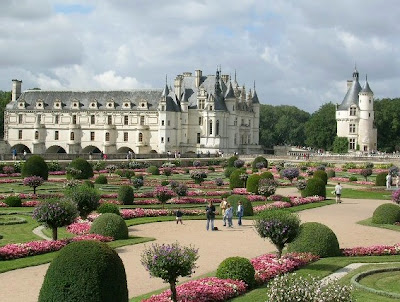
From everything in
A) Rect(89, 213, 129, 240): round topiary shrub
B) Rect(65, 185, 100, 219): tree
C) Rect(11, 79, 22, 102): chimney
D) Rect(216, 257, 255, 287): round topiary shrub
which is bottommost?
Rect(216, 257, 255, 287): round topiary shrub

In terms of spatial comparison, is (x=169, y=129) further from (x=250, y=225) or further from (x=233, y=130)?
(x=250, y=225)

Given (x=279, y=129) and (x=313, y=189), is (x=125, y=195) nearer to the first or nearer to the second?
(x=313, y=189)

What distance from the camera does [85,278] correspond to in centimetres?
947

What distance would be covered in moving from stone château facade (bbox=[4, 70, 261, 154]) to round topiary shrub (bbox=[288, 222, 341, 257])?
61.0 meters

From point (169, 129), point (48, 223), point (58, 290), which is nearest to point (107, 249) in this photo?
point (58, 290)

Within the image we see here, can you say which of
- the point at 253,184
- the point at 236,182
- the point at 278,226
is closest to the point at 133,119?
the point at 236,182

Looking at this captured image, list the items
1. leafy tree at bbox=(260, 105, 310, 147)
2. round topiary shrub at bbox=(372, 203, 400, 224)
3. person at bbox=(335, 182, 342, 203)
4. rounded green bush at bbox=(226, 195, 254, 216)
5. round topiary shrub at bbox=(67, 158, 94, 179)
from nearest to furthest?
round topiary shrub at bbox=(372, 203, 400, 224), rounded green bush at bbox=(226, 195, 254, 216), person at bbox=(335, 182, 342, 203), round topiary shrub at bbox=(67, 158, 94, 179), leafy tree at bbox=(260, 105, 310, 147)

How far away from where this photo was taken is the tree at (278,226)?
621 inches

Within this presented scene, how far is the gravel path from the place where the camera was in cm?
1399

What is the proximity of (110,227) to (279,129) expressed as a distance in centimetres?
9939

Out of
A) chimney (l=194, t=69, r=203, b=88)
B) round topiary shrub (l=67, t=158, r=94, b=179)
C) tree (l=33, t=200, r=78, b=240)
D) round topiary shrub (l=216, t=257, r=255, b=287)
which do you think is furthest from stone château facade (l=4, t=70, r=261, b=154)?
round topiary shrub (l=216, t=257, r=255, b=287)

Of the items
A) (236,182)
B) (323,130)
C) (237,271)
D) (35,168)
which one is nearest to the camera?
(237,271)

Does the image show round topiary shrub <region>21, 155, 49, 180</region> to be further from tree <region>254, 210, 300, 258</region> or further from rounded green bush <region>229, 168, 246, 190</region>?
tree <region>254, 210, 300, 258</region>

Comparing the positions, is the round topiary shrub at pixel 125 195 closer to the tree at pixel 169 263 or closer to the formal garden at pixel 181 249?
the formal garden at pixel 181 249
